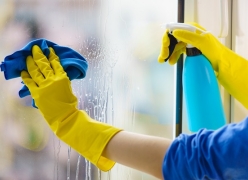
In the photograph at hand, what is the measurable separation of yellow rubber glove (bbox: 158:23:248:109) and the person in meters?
0.34

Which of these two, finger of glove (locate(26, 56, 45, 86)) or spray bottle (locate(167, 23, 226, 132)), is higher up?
finger of glove (locate(26, 56, 45, 86))

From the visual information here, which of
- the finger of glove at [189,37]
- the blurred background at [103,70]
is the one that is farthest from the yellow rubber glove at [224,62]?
the blurred background at [103,70]

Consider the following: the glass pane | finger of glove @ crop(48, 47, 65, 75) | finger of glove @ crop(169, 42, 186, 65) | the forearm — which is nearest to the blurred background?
the glass pane

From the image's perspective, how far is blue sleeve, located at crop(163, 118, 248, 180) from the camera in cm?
47

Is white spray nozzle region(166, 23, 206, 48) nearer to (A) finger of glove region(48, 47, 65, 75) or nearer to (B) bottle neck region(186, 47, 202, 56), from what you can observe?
(B) bottle neck region(186, 47, 202, 56)

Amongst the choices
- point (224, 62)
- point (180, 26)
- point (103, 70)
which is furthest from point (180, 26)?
point (103, 70)

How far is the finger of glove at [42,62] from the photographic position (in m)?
0.63

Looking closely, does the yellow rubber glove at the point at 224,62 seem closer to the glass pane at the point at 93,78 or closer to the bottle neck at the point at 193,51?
the bottle neck at the point at 193,51

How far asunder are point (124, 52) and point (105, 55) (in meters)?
0.06

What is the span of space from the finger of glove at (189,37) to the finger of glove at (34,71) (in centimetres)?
36

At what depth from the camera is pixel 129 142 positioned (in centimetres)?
58

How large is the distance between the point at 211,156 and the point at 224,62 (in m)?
0.44

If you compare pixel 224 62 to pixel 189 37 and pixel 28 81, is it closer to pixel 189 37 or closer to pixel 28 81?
pixel 189 37

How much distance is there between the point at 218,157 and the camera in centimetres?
48
